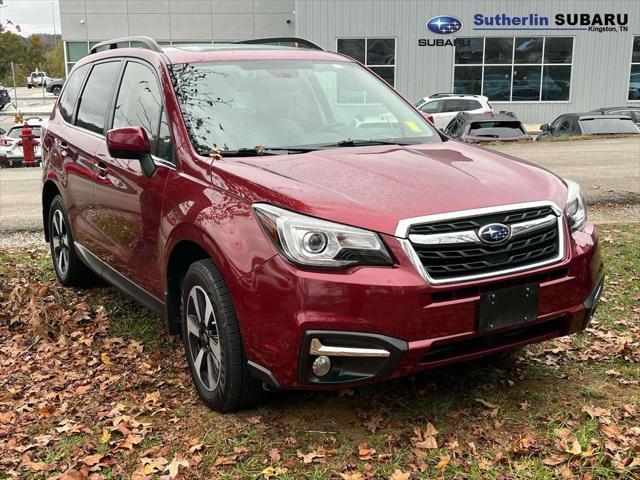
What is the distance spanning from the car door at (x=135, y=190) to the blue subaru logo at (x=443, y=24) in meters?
28.1

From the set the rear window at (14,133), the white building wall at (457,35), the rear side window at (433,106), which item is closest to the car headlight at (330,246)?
the rear window at (14,133)

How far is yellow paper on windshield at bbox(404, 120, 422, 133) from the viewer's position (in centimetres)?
452

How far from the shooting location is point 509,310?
316 centimetres

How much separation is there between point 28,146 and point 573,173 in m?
13.3

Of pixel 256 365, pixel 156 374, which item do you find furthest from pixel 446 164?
pixel 156 374

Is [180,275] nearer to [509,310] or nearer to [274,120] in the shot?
[274,120]

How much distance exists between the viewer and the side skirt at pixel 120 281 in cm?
418

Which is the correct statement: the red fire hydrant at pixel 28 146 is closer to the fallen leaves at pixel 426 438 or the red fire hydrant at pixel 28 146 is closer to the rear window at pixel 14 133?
the rear window at pixel 14 133

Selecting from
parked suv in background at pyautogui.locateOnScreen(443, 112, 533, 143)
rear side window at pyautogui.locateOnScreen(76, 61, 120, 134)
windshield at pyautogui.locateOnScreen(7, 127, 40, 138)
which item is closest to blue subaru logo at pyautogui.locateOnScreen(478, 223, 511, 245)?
rear side window at pyautogui.locateOnScreen(76, 61, 120, 134)

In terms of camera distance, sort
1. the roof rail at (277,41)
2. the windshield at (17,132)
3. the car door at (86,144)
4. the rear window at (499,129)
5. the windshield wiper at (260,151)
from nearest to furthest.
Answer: the windshield wiper at (260,151), the car door at (86,144), the roof rail at (277,41), the rear window at (499,129), the windshield at (17,132)

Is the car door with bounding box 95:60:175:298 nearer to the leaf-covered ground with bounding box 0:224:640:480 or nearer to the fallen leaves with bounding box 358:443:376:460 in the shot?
the leaf-covered ground with bounding box 0:224:640:480

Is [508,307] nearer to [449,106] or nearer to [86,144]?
[86,144]

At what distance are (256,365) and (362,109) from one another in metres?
1.99

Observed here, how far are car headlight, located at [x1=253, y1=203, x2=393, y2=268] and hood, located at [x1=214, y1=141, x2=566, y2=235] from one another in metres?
0.04
